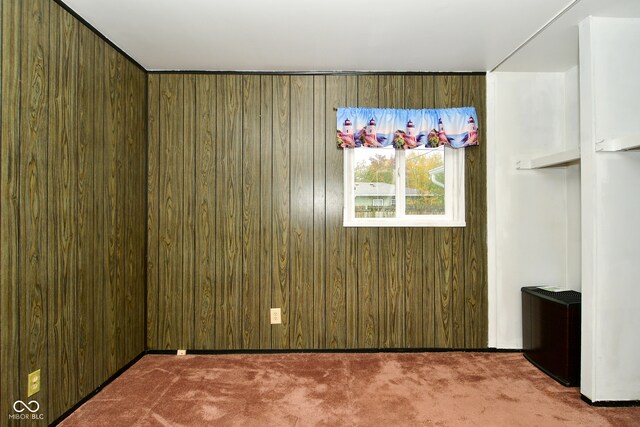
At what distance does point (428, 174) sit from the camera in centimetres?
311

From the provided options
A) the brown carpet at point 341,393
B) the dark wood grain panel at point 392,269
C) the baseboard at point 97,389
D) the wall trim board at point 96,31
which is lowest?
the brown carpet at point 341,393

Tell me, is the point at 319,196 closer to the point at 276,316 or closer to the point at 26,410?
the point at 276,316

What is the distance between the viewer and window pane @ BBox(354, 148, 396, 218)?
3084mm

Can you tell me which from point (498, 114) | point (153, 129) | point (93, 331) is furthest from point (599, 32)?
point (93, 331)

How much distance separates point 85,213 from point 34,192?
42 cm

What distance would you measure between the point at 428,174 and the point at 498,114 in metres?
0.78

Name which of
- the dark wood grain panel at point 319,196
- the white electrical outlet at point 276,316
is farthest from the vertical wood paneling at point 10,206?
the dark wood grain panel at point 319,196

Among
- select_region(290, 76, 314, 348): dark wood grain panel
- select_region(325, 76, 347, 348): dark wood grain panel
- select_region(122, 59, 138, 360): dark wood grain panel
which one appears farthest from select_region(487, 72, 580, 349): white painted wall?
select_region(122, 59, 138, 360): dark wood grain panel

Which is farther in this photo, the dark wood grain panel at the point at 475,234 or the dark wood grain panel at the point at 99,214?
the dark wood grain panel at the point at 475,234

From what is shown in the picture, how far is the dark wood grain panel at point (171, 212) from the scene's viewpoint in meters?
2.99

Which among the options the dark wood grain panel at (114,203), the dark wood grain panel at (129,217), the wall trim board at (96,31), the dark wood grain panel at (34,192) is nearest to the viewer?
the dark wood grain panel at (34,192)

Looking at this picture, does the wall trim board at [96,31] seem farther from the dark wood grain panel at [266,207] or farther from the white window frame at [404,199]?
the white window frame at [404,199]

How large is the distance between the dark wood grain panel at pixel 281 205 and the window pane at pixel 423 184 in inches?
42.4

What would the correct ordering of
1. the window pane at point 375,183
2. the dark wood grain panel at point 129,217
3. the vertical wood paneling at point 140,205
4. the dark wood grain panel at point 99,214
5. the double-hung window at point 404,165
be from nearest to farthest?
the dark wood grain panel at point 99,214 → the dark wood grain panel at point 129,217 → the vertical wood paneling at point 140,205 → the double-hung window at point 404,165 → the window pane at point 375,183
